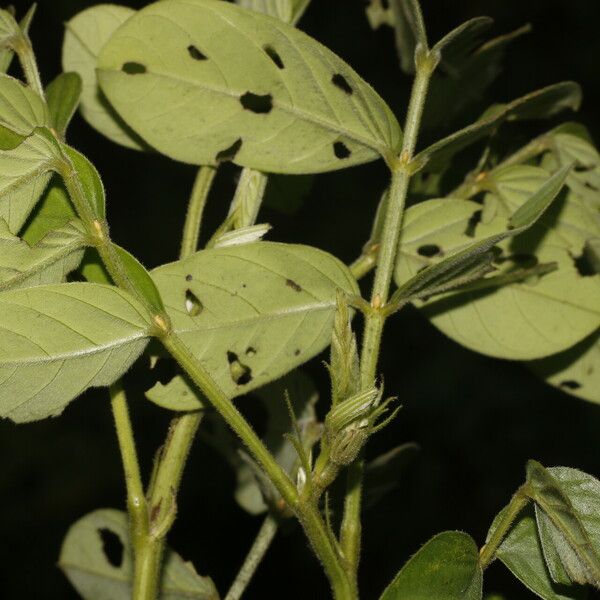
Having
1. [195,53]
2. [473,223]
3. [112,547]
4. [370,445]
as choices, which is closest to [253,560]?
[112,547]

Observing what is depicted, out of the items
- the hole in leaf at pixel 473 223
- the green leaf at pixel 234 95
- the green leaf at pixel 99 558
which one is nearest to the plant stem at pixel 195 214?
the green leaf at pixel 234 95

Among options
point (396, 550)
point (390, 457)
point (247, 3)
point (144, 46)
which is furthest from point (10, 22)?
point (396, 550)

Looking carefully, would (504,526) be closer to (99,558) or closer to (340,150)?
(340,150)

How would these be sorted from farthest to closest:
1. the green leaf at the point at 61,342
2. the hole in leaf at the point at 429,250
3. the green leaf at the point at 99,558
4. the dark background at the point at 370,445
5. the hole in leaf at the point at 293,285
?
the dark background at the point at 370,445
the green leaf at the point at 99,558
the hole in leaf at the point at 429,250
the hole in leaf at the point at 293,285
the green leaf at the point at 61,342

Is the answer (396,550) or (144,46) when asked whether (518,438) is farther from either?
(144,46)

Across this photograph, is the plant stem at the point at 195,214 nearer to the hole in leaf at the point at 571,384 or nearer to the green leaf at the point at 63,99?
the green leaf at the point at 63,99

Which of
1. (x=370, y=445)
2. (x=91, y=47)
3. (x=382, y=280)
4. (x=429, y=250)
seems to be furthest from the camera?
(x=370, y=445)

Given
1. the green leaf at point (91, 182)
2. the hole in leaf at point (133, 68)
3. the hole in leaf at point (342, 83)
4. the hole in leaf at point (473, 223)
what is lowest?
the hole in leaf at point (473, 223)
